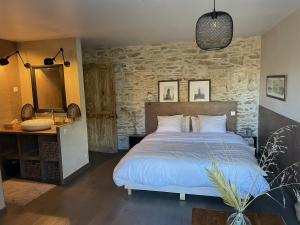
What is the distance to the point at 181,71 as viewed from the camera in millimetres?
5434

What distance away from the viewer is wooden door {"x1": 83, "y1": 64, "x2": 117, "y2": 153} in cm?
567

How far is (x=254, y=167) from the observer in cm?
310

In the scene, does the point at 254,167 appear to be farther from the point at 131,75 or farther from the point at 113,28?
the point at 131,75

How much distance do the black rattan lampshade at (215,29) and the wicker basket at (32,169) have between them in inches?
145

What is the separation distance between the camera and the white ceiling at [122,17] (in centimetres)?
268

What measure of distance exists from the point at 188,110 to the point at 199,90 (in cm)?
51

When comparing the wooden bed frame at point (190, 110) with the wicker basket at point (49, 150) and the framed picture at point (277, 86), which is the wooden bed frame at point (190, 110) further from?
the wicker basket at point (49, 150)

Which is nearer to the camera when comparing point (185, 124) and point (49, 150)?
point (49, 150)

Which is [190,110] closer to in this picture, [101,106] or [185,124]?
[185,124]

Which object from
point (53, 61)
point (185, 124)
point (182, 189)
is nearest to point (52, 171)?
point (53, 61)

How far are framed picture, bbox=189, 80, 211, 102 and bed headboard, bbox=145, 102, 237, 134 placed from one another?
114 mm

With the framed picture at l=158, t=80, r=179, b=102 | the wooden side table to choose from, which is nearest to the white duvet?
the wooden side table

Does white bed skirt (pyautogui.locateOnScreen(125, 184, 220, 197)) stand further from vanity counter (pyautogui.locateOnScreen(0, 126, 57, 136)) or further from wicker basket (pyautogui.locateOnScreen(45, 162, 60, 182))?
vanity counter (pyautogui.locateOnScreen(0, 126, 57, 136))

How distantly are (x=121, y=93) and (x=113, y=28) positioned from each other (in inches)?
86.1
